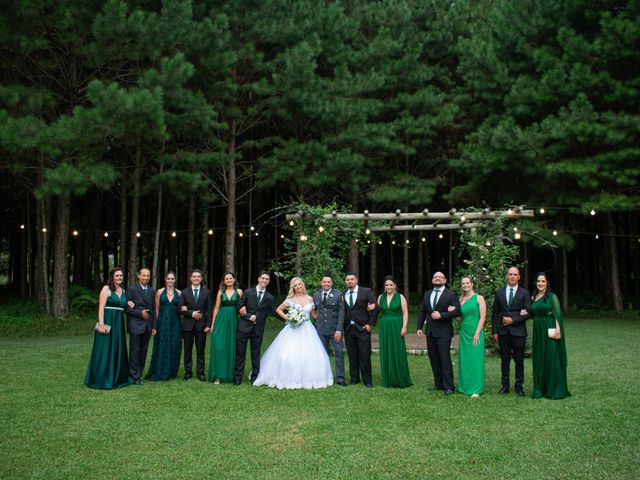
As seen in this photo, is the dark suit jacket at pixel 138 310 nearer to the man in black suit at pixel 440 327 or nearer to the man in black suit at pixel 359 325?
the man in black suit at pixel 359 325

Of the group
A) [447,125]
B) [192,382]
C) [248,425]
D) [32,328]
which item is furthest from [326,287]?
[447,125]

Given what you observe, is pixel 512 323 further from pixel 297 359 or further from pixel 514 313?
pixel 297 359

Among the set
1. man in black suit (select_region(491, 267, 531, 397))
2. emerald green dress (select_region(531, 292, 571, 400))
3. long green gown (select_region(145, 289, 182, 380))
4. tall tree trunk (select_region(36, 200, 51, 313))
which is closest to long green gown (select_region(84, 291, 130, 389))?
long green gown (select_region(145, 289, 182, 380))

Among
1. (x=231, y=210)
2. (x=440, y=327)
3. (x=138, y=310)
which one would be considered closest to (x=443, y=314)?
(x=440, y=327)

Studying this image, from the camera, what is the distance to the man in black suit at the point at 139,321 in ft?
27.0

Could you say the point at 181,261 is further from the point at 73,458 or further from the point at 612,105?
the point at 73,458

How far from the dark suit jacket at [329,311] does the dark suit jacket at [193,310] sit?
5.08 ft

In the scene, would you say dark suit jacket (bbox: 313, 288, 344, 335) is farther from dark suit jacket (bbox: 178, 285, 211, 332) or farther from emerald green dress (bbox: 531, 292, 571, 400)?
emerald green dress (bbox: 531, 292, 571, 400)

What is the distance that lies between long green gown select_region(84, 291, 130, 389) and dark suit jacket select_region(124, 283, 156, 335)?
6.1 inches

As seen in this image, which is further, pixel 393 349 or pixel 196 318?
pixel 196 318

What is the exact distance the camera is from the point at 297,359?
8.09 meters

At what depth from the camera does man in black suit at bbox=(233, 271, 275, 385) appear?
27.4ft

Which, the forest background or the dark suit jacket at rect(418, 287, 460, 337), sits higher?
the forest background

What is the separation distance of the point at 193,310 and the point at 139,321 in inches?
29.2
